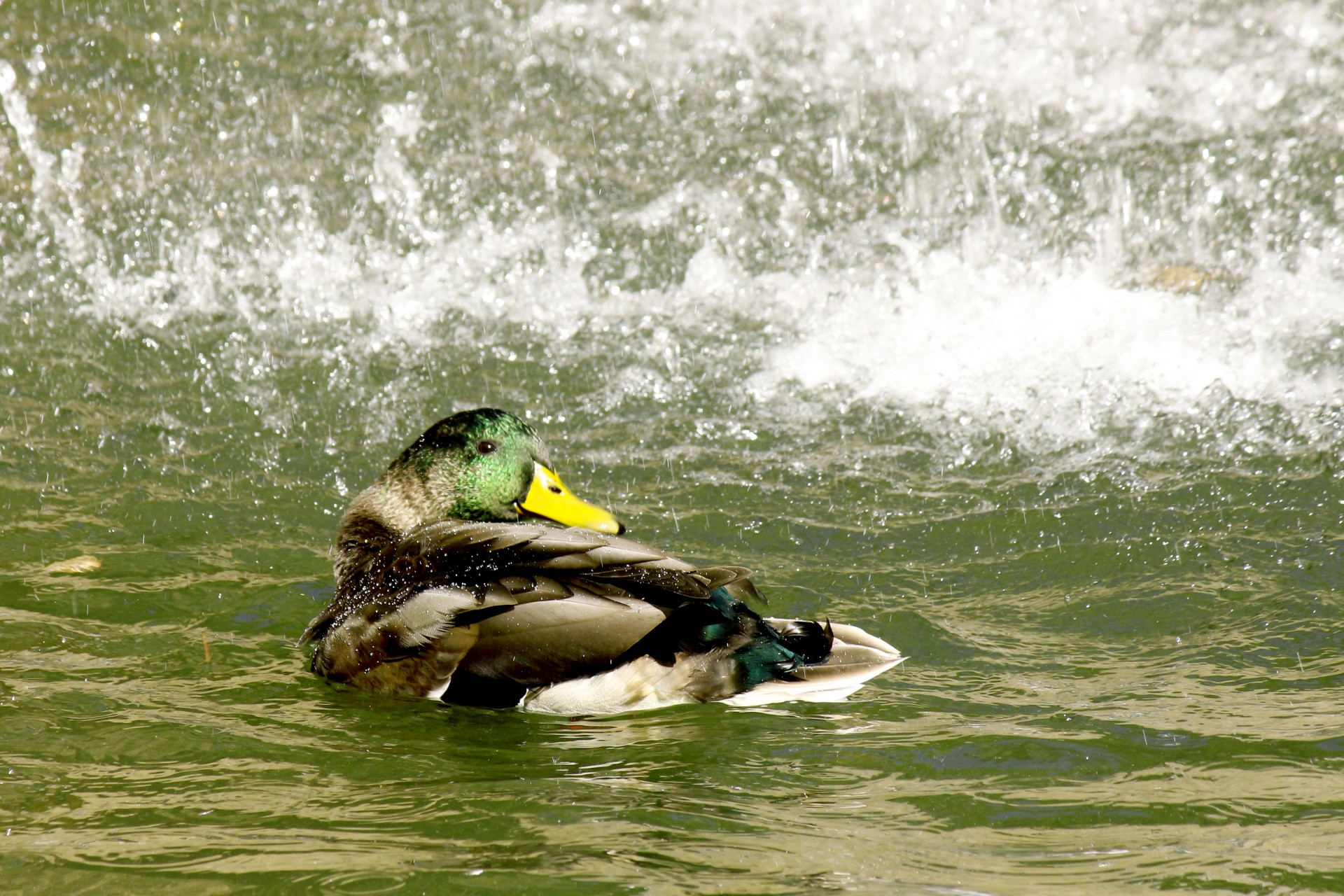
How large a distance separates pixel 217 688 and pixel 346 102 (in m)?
5.44

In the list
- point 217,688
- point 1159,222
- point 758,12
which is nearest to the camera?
point 217,688

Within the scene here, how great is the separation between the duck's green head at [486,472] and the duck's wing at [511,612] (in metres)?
0.73

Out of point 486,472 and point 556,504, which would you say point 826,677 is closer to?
point 556,504

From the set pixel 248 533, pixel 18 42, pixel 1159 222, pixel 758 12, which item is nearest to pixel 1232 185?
pixel 1159 222

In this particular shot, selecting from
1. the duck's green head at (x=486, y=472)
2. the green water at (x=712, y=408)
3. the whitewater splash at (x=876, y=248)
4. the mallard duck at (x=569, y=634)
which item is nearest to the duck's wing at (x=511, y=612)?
the mallard duck at (x=569, y=634)

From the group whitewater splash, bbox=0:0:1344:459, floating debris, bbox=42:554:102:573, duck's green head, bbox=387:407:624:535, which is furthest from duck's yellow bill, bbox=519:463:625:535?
whitewater splash, bbox=0:0:1344:459

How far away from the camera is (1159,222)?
7582 millimetres

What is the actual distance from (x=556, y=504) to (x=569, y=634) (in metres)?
1.10

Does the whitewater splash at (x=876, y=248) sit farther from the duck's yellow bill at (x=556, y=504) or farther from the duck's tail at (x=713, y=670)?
the duck's tail at (x=713, y=670)

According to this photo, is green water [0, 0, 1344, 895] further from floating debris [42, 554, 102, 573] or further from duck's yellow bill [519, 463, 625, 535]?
duck's yellow bill [519, 463, 625, 535]

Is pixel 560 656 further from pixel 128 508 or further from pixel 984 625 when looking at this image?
pixel 128 508

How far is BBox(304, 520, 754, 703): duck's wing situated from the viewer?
11.6ft

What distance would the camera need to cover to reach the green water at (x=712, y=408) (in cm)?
302

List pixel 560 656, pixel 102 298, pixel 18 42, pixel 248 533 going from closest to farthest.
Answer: pixel 560 656, pixel 248 533, pixel 102 298, pixel 18 42
